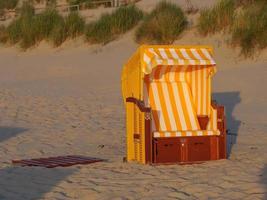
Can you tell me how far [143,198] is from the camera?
20.7 ft

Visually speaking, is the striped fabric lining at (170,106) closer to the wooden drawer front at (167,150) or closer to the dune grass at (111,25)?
the wooden drawer front at (167,150)

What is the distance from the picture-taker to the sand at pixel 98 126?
6715mm

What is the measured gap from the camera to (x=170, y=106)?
909cm

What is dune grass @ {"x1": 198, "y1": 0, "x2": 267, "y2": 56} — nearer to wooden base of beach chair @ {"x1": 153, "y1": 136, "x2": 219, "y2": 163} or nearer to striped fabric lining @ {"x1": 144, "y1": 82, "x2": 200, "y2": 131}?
striped fabric lining @ {"x1": 144, "y1": 82, "x2": 200, "y2": 131}

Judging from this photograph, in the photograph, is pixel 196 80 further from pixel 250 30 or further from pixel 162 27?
pixel 162 27

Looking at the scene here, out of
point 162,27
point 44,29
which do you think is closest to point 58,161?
point 162,27

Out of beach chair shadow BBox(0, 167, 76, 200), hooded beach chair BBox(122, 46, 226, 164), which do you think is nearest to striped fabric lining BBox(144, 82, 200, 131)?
hooded beach chair BBox(122, 46, 226, 164)

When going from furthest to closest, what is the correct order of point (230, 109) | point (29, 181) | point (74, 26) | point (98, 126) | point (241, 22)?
point (74, 26)
point (241, 22)
point (230, 109)
point (98, 126)
point (29, 181)

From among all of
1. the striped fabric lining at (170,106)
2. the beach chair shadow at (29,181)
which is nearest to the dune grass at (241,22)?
the striped fabric lining at (170,106)

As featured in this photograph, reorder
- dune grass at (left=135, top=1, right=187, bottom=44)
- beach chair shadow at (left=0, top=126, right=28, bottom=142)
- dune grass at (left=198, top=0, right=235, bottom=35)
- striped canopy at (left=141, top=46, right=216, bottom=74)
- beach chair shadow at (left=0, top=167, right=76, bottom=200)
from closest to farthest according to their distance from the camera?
beach chair shadow at (left=0, top=167, right=76, bottom=200), striped canopy at (left=141, top=46, right=216, bottom=74), beach chair shadow at (left=0, top=126, right=28, bottom=142), dune grass at (left=198, top=0, right=235, bottom=35), dune grass at (left=135, top=1, right=187, bottom=44)

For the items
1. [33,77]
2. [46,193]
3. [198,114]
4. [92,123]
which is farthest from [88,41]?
[46,193]

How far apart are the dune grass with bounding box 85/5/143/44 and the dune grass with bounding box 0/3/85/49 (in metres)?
0.83

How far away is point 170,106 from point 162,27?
522 inches

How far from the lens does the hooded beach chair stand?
8.25 m
